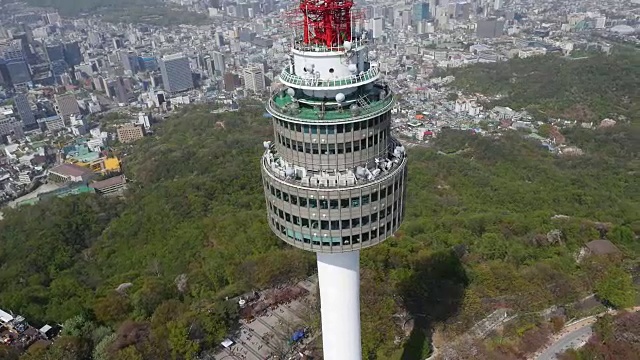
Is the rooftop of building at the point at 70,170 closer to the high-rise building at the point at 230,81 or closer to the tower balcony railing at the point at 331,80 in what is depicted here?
the high-rise building at the point at 230,81

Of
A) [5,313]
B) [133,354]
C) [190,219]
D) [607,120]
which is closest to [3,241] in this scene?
[190,219]

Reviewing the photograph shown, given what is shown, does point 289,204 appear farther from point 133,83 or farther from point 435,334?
point 133,83

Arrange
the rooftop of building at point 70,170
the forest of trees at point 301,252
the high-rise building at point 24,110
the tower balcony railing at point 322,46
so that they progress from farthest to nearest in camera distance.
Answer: the high-rise building at point 24,110 → the rooftop of building at point 70,170 → the forest of trees at point 301,252 → the tower balcony railing at point 322,46

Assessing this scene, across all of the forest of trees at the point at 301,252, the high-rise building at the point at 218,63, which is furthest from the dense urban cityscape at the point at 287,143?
the high-rise building at the point at 218,63

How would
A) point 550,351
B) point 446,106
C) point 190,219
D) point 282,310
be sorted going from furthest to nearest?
point 446,106 → point 190,219 → point 282,310 → point 550,351

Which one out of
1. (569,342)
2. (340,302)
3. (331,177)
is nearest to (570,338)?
(569,342)

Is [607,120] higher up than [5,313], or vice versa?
[5,313]

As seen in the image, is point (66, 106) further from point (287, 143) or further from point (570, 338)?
point (570, 338)
